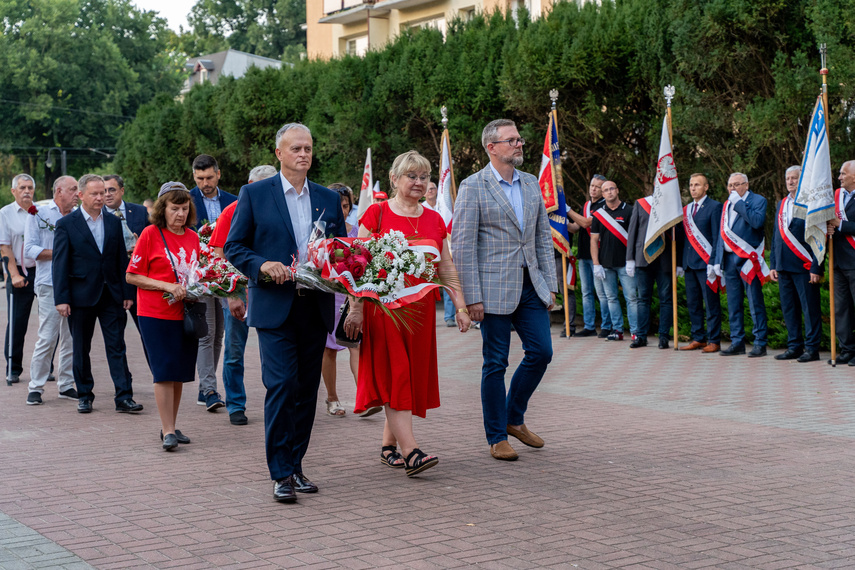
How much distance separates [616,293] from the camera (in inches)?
550

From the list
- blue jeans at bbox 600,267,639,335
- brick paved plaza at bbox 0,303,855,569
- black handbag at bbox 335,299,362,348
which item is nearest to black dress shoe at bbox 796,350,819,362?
brick paved plaza at bbox 0,303,855,569

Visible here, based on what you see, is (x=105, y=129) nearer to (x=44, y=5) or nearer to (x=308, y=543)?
(x=44, y=5)

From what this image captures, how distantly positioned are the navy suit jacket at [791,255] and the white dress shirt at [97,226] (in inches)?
296

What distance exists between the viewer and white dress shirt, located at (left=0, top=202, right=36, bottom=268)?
10516 mm

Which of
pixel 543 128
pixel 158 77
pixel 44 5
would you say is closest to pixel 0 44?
pixel 44 5

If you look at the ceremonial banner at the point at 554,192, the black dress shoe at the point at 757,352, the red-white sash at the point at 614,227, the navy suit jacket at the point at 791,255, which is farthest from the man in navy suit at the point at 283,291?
the red-white sash at the point at 614,227

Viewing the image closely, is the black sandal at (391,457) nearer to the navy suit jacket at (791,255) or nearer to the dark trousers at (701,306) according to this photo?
the navy suit jacket at (791,255)

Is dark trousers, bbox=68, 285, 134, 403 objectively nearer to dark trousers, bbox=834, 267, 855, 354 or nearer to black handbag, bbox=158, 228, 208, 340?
black handbag, bbox=158, 228, 208, 340

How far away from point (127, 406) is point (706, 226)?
750 cm

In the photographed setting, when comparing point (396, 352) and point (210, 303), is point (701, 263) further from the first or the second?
point (396, 352)

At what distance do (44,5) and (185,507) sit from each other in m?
59.1

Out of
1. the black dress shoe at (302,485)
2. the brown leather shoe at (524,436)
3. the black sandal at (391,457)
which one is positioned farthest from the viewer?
the brown leather shoe at (524,436)

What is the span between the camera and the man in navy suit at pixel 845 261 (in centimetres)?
1097

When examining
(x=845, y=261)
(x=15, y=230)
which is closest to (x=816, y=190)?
(x=845, y=261)
